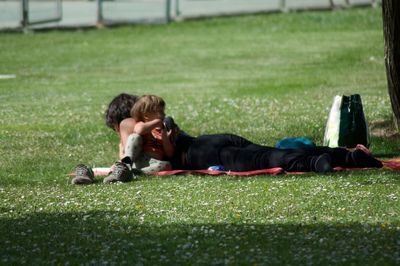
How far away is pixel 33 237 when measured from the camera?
8.00 m

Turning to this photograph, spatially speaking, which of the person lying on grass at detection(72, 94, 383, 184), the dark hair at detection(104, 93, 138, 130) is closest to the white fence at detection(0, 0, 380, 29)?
the dark hair at detection(104, 93, 138, 130)

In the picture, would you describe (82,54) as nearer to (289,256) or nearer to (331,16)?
(331,16)

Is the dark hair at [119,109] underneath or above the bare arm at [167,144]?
above

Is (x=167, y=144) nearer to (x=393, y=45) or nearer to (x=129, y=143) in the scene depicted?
(x=129, y=143)

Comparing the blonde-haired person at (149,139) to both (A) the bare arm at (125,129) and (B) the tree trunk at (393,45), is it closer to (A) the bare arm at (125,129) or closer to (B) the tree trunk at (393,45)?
(A) the bare arm at (125,129)

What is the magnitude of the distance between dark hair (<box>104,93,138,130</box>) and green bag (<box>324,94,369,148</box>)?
7.00 feet

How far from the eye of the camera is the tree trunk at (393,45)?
39.7 ft

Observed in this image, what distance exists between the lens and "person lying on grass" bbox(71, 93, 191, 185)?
34.1 feet

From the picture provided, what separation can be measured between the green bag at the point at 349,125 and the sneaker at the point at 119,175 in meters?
2.53

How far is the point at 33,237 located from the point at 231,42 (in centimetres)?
1804

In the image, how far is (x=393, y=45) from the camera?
1218 centimetres

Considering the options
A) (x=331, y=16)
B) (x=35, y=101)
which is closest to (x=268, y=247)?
(x=35, y=101)

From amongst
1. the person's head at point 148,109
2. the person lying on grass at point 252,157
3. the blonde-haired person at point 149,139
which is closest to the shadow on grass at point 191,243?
the person lying on grass at point 252,157

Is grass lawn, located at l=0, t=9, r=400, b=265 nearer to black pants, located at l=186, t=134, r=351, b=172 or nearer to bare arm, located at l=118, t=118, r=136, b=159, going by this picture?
black pants, located at l=186, t=134, r=351, b=172
